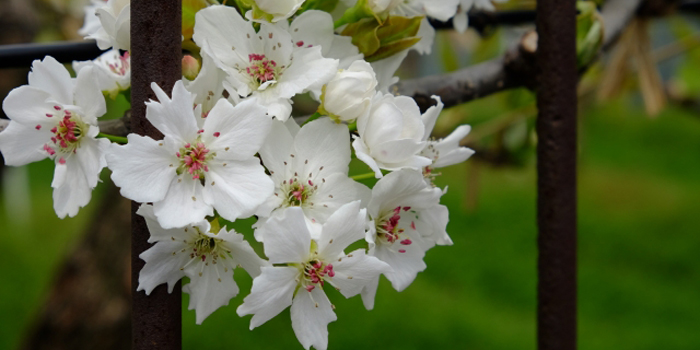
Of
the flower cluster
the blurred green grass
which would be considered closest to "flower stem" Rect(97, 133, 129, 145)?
the flower cluster

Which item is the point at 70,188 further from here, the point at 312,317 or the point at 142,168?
the point at 312,317

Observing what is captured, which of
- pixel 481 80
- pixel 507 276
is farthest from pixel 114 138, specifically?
pixel 507 276

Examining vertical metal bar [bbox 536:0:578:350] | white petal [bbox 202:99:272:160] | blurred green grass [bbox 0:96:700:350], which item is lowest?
blurred green grass [bbox 0:96:700:350]

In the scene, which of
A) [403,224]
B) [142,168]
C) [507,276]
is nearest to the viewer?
[142,168]

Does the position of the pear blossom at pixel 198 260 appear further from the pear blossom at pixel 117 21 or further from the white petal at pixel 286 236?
the pear blossom at pixel 117 21

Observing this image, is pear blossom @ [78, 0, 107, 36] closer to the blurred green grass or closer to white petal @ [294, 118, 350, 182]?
white petal @ [294, 118, 350, 182]

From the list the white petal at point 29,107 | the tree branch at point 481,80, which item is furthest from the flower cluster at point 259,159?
the tree branch at point 481,80
